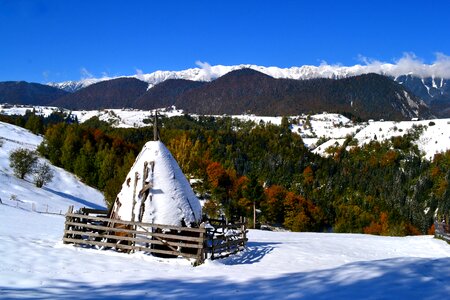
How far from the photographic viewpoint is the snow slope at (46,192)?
143 feet

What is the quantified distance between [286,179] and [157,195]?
5919 inches

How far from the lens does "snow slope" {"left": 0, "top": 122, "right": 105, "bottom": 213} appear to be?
43.7 meters


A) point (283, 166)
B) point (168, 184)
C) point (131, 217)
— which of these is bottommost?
point (131, 217)

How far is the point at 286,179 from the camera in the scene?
166 meters

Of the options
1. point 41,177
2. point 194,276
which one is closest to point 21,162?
point 41,177

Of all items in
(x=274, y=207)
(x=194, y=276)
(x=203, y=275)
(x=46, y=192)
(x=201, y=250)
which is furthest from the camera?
(x=274, y=207)

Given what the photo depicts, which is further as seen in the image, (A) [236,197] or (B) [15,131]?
(B) [15,131]

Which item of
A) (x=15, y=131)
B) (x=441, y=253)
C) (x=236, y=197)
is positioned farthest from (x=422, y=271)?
(x=15, y=131)

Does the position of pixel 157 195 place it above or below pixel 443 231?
above

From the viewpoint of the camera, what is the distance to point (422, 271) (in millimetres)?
12359

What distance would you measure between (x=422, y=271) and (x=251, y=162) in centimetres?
16712

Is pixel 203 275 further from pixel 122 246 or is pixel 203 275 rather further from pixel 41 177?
pixel 41 177

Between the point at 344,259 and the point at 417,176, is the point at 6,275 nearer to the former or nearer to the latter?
the point at 344,259

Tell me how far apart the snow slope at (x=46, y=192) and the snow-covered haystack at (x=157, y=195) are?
2500cm
